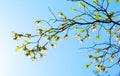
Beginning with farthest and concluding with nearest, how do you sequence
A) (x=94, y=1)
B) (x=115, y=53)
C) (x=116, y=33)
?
1. (x=116, y=33)
2. (x=115, y=53)
3. (x=94, y=1)

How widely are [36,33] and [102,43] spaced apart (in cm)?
283

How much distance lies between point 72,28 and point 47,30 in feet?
4.00

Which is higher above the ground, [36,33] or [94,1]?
[94,1]

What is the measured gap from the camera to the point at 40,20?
14.2m

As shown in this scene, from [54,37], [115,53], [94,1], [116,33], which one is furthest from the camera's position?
[116,33]

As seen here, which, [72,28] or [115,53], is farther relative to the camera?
[115,53]

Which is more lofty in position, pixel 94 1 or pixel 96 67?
pixel 94 1

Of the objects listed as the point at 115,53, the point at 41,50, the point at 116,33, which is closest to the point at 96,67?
the point at 115,53

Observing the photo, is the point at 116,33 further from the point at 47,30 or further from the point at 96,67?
the point at 47,30

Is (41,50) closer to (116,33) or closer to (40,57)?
(40,57)

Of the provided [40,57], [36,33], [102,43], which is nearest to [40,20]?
[36,33]

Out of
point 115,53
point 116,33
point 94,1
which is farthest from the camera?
point 116,33

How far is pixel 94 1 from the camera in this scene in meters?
13.4

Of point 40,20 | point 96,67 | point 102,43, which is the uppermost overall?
point 40,20
